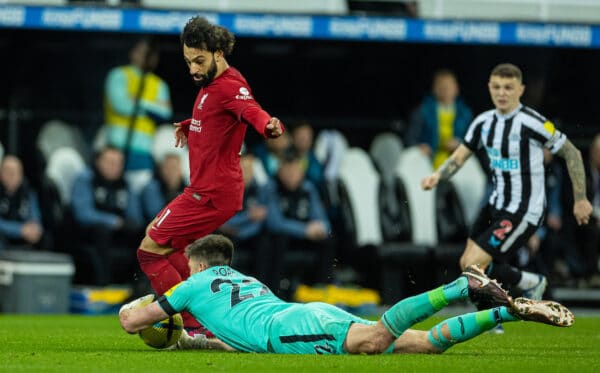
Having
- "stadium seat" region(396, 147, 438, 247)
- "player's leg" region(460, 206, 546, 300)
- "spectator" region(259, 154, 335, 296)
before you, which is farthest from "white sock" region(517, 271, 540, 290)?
"stadium seat" region(396, 147, 438, 247)

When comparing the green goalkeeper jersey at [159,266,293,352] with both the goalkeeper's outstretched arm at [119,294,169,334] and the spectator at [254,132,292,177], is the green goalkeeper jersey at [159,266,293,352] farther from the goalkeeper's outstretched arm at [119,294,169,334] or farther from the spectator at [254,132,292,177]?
the spectator at [254,132,292,177]

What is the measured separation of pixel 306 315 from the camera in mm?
8367

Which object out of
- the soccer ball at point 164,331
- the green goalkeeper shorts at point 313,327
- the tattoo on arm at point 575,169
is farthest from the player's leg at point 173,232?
the tattoo on arm at point 575,169

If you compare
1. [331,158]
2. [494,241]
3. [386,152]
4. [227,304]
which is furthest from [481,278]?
[386,152]

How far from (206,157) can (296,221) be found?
672cm

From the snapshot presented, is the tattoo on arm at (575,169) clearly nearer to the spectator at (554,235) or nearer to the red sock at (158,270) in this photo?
the red sock at (158,270)

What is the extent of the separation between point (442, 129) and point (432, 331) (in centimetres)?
857

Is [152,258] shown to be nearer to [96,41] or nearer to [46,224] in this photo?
[46,224]

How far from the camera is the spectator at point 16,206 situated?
1581 cm

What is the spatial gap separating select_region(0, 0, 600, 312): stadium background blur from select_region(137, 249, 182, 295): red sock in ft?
23.1

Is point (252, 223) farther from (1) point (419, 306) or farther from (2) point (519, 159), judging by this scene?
(1) point (419, 306)

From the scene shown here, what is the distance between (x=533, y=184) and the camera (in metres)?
11.4

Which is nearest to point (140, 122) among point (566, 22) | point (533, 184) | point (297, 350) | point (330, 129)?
point (330, 129)

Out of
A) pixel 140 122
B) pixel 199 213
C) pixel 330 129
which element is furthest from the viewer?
pixel 330 129
